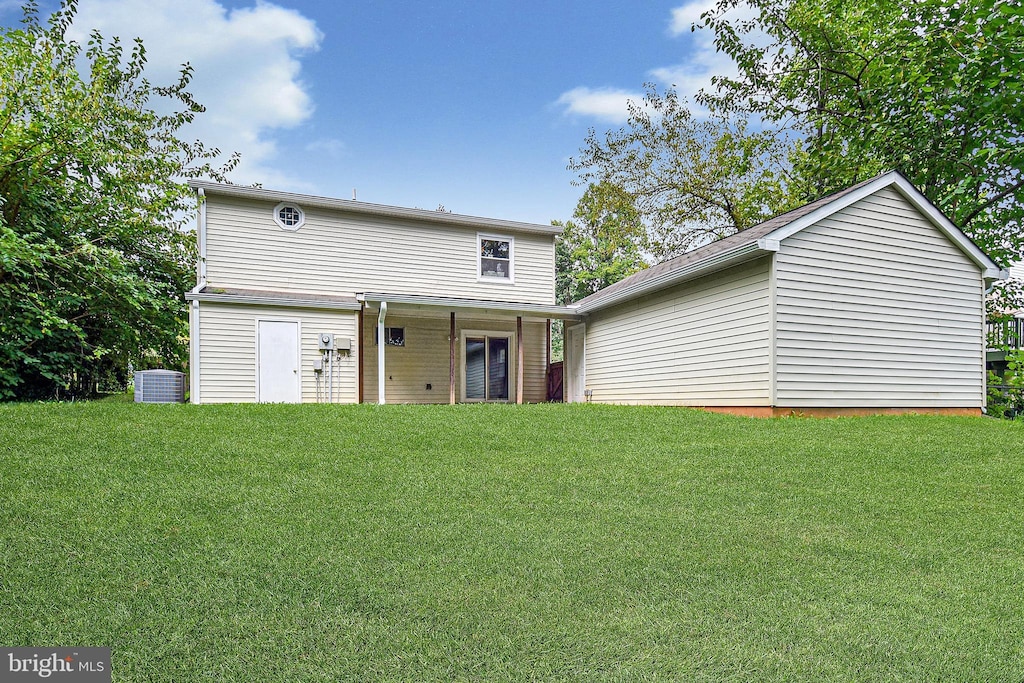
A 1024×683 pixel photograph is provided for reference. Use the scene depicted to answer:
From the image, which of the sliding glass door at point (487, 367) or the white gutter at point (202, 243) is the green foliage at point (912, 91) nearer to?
the sliding glass door at point (487, 367)

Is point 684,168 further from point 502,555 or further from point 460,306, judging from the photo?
point 502,555

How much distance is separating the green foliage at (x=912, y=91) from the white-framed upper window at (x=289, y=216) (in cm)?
1302

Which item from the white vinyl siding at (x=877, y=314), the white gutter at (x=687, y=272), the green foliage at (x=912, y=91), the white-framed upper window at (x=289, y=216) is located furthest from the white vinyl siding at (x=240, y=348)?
the green foliage at (x=912, y=91)

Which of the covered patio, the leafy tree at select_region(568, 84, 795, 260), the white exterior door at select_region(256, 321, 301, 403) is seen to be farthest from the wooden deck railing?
the white exterior door at select_region(256, 321, 301, 403)

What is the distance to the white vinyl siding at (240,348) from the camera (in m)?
12.1

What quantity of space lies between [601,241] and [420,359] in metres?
14.4

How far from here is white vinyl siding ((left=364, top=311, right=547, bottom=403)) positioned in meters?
14.4

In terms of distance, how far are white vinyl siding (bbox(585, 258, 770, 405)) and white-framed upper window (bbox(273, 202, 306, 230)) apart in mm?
7259

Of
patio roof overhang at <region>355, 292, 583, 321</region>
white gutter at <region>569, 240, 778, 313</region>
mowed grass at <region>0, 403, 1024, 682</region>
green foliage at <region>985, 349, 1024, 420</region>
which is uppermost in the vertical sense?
white gutter at <region>569, 240, 778, 313</region>

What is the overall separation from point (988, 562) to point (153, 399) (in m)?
11.7

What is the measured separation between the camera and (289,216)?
1376cm

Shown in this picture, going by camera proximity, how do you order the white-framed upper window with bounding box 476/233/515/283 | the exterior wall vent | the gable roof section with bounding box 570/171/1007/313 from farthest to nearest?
the white-framed upper window with bounding box 476/233/515/283, the exterior wall vent, the gable roof section with bounding box 570/171/1007/313

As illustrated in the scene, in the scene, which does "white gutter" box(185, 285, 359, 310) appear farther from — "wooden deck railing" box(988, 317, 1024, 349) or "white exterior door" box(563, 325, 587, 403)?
"wooden deck railing" box(988, 317, 1024, 349)

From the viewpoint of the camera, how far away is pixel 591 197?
23438mm
